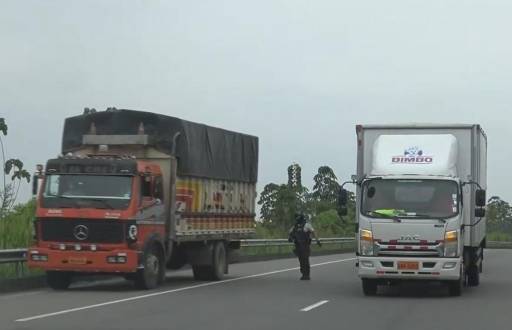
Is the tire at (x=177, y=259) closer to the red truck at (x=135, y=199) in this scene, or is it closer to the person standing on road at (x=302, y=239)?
the red truck at (x=135, y=199)

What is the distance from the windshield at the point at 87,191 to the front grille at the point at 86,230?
1.06 feet

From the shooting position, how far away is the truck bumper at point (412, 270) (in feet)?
55.8

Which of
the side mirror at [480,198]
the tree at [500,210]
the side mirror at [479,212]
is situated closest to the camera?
the side mirror at [480,198]

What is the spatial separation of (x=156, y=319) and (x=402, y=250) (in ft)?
19.1

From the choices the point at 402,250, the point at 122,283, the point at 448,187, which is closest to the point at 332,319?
the point at 402,250

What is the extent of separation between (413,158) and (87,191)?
21.8ft

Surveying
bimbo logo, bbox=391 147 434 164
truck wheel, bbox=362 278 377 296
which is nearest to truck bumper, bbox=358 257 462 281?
truck wheel, bbox=362 278 377 296

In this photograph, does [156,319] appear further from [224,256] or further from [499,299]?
[224,256]

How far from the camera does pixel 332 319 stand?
13617mm

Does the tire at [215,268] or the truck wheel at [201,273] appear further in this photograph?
the truck wheel at [201,273]

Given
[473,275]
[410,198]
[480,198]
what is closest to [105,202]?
[410,198]

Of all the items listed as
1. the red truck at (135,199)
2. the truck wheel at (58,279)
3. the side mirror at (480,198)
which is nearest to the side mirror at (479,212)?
the side mirror at (480,198)

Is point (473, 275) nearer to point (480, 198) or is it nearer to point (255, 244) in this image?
point (480, 198)

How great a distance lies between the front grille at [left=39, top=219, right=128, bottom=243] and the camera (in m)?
17.7
